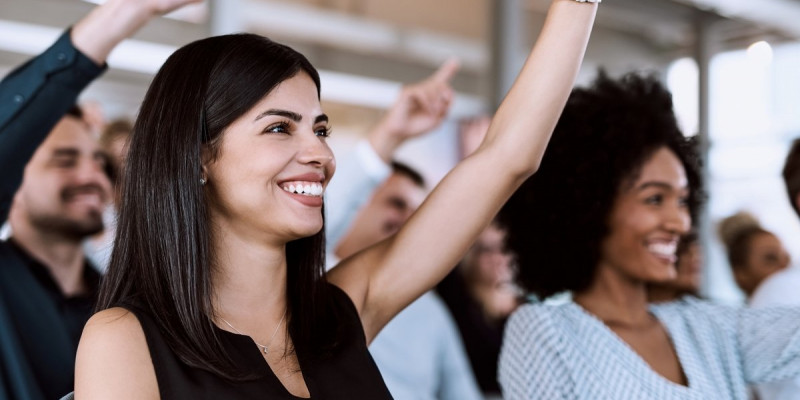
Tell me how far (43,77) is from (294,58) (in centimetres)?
63

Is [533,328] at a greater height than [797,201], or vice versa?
[797,201]

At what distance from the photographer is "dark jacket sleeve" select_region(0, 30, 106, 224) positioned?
1.86 meters

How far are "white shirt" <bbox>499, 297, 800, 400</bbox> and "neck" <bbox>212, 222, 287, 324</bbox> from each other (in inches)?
23.8

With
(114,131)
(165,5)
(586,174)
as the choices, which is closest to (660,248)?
(586,174)

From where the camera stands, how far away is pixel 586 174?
2.11 meters

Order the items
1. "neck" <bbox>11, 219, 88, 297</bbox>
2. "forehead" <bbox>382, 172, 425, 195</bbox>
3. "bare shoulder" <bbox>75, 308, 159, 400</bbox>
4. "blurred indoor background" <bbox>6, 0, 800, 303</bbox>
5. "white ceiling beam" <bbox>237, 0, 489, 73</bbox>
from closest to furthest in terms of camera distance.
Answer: "bare shoulder" <bbox>75, 308, 159, 400</bbox>
"neck" <bbox>11, 219, 88, 297</bbox>
"forehead" <bbox>382, 172, 425, 195</bbox>
"blurred indoor background" <bbox>6, 0, 800, 303</bbox>
"white ceiling beam" <bbox>237, 0, 489, 73</bbox>

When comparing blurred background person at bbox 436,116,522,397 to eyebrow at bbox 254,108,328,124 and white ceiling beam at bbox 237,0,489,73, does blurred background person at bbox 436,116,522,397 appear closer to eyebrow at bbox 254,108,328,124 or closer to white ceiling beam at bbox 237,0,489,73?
white ceiling beam at bbox 237,0,489,73

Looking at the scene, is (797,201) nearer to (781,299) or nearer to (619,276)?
(781,299)

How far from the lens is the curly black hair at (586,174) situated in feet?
6.88

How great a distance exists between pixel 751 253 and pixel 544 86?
6.19 ft

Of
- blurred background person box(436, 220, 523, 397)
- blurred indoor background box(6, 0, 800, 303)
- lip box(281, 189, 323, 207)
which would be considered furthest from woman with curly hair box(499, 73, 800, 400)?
blurred background person box(436, 220, 523, 397)

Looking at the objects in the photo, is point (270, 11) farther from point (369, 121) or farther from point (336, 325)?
point (336, 325)

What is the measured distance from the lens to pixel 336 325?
165 cm

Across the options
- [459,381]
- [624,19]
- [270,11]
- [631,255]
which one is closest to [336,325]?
[631,255]
